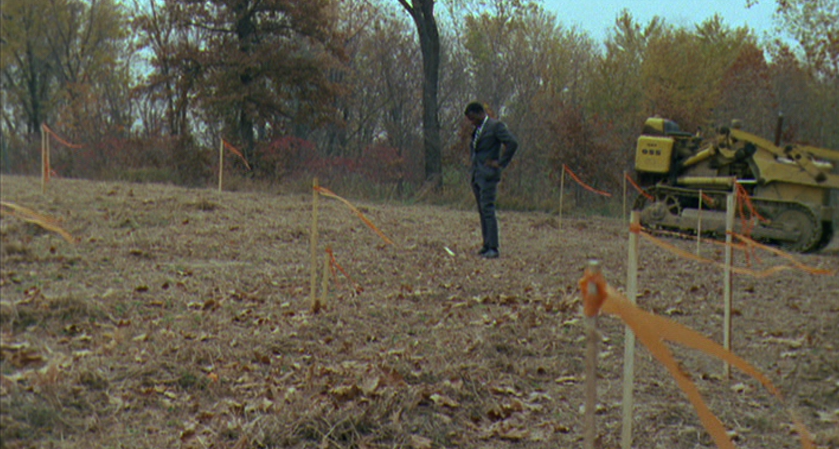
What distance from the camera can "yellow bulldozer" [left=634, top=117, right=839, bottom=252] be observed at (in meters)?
15.6

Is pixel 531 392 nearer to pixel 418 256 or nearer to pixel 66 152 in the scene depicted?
pixel 418 256

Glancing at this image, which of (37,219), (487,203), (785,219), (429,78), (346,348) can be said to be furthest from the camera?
(429,78)

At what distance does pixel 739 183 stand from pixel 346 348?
1185 centimetres

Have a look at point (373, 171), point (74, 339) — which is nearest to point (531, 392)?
point (74, 339)

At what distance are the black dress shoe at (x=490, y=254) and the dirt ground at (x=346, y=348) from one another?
34 cm

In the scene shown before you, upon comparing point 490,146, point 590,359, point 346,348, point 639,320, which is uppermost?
point 490,146

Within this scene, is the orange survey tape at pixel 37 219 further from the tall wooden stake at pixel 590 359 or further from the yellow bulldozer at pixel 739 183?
the yellow bulldozer at pixel 739 183

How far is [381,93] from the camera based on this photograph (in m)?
29.4

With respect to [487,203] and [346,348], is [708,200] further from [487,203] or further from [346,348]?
[346,348]

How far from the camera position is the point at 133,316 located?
20.9ft

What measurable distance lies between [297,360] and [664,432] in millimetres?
2312

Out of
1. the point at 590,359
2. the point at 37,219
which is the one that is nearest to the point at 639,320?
the point at 590,359

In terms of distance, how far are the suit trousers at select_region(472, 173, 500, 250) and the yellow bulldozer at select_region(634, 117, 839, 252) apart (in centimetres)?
550

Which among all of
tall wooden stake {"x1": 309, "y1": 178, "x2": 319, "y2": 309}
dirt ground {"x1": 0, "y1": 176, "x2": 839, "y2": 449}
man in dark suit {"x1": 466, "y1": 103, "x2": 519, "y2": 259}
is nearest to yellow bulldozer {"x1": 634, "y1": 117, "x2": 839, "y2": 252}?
dirt ground {"x1": 0, "y1": 176, "x2": 839, "y2": 449}
